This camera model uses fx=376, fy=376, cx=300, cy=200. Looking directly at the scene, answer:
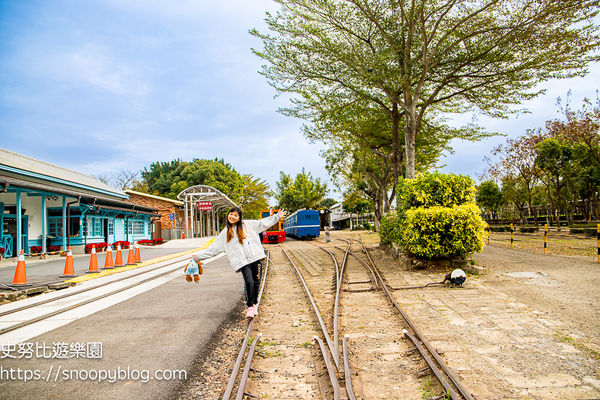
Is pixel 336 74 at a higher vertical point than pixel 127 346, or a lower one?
higher

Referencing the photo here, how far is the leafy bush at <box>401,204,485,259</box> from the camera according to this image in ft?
31.2

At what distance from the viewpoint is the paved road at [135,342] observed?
3262 millimetres

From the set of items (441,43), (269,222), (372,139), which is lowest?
(269,222)

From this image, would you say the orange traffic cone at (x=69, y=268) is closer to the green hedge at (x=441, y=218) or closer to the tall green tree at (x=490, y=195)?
the green hedge at (x=441, y=218)

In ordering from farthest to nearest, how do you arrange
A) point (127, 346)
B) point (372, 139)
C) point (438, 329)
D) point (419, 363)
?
point (372, 139) → point (438, 329) → point (127, 346) → point (419, 363)

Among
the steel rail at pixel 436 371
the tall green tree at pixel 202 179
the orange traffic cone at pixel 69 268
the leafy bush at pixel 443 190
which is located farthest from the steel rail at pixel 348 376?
the tall green tree at pixel 202 179

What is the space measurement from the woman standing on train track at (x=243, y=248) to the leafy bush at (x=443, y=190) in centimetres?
635

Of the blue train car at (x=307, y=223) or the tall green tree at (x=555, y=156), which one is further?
the blue train car at (x=307, y=223)

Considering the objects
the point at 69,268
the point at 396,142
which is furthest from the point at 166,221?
the point at 69,268

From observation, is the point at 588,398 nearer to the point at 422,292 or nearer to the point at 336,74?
the point at 422,292

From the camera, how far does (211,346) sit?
14.5 feet

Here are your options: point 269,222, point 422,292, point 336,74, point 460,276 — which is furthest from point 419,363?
point 336,74

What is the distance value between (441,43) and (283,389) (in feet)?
44.4

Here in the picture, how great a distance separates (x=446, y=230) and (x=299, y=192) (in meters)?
53.0
